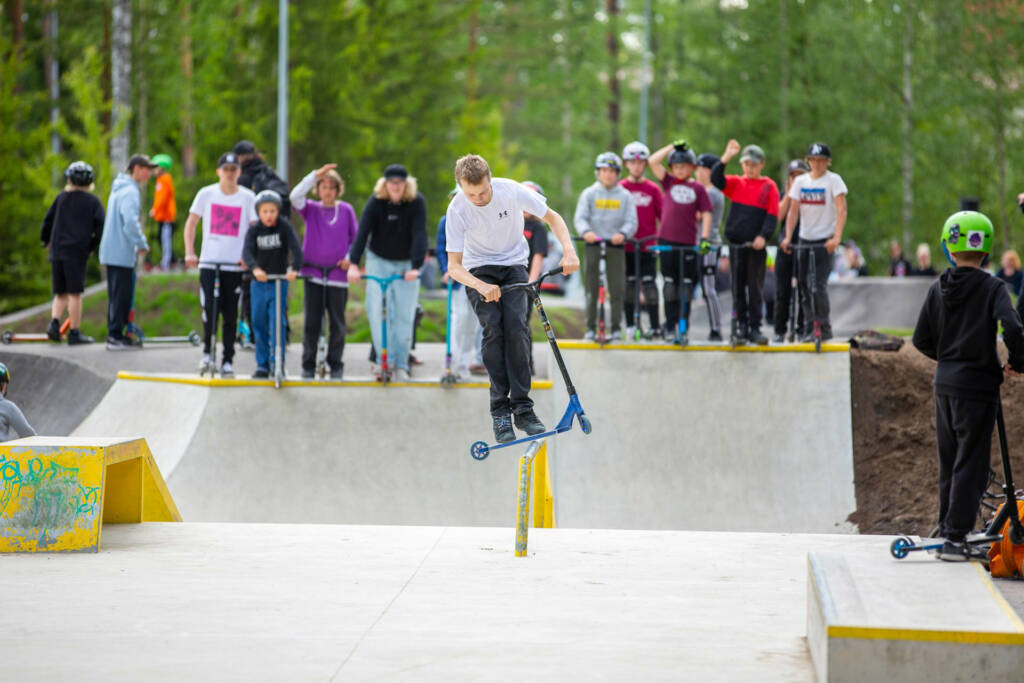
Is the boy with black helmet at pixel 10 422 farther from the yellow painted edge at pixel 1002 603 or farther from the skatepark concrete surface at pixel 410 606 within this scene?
the yellow painted edge at pixel 1002 603

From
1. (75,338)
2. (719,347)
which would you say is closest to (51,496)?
(719,347)

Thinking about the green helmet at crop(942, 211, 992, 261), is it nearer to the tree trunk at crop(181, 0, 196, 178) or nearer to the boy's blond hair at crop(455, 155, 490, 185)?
the boy's blond hair at crop(455, 155, 490, 185)

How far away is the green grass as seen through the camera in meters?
19.1

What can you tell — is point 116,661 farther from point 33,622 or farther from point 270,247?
point 270,247

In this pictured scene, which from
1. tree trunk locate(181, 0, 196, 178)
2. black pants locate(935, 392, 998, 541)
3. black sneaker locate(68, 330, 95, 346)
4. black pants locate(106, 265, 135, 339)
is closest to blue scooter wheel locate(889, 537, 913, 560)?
black pants locate(935, 392, 998, 541)

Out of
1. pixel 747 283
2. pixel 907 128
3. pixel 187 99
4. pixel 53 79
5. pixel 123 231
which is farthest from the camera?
pixel 187 99

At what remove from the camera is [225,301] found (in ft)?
41.2

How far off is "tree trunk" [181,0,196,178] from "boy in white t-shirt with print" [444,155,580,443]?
21.9 m

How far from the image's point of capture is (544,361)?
14758mm

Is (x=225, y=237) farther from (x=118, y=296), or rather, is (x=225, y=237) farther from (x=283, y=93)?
(x=283, y=93)

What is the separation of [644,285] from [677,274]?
40cm

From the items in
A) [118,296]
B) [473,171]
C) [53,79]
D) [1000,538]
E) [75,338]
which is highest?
[53,79]

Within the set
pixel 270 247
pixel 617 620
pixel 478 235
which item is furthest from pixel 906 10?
pixel 617 620

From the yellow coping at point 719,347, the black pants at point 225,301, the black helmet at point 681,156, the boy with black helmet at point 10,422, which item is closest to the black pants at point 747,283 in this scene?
the yellow coping at point 719,347
